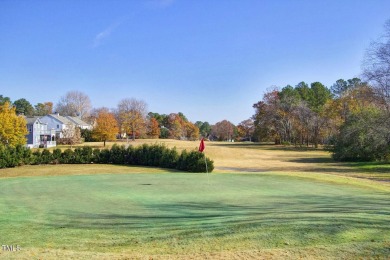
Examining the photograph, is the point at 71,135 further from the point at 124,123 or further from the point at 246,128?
the point at 246,128

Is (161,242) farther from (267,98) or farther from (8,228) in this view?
(267,98)

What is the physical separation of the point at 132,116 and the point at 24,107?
53.5 m

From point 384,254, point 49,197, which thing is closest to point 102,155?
point 49,197

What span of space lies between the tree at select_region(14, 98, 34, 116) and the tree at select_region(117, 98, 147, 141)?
147 ft

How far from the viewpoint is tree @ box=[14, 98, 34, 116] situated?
388ft

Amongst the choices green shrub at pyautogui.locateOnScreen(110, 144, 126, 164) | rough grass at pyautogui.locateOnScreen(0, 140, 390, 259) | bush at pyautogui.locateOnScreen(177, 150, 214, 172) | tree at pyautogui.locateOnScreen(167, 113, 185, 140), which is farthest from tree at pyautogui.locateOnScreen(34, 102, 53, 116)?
rough grass at pyautogui.locateOnScreen(0, 140, 390, 259)

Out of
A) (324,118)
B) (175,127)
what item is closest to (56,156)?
(324,118)

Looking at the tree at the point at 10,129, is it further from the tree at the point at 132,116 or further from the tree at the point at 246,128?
the tree at the point at 246,128

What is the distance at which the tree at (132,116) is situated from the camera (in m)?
86.2

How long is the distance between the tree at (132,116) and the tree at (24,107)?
4466 cm

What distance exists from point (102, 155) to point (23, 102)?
9820 cm

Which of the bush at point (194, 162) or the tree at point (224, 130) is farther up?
the tree at point (224, 130)

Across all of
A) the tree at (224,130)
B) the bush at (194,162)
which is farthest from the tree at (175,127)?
the bush at (194,162)

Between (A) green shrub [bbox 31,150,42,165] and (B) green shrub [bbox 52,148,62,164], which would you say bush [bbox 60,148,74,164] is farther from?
(A) green shrub [bbox 31,150,42,165]
